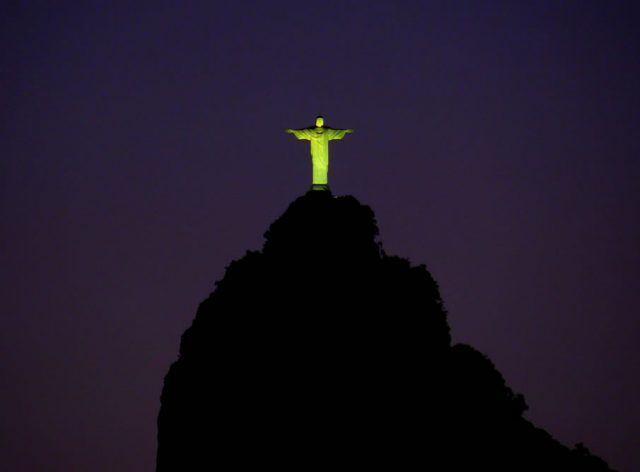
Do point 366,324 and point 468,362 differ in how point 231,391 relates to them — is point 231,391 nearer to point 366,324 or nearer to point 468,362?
point 366,324

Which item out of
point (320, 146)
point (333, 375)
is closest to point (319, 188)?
point (320, 146)

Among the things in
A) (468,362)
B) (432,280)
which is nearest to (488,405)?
(468,362)

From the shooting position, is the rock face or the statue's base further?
the statue's base

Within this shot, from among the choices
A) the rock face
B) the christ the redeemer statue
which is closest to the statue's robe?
the christ the redeemer statue

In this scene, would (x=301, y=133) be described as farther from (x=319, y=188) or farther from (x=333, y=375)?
(x=333, y=375)

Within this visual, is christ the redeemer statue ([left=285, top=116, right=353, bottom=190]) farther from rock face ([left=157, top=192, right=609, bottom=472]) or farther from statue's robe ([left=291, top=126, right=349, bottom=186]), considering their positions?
rock face ([left=157, top=192, right=609, bottom=472])

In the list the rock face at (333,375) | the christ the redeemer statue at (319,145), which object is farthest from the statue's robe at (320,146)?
the rock face at (333,375)

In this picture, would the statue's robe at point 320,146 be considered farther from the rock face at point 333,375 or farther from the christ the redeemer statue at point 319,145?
the rock face at point 333,375
